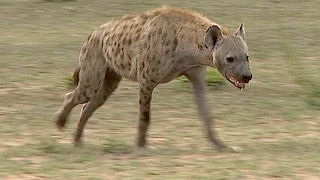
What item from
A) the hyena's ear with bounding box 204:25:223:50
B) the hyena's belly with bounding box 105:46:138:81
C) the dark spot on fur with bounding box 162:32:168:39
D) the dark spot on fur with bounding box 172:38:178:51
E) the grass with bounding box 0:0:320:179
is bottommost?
the grass with bounding box 0:0:320:179

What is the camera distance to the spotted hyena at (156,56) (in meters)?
6.85

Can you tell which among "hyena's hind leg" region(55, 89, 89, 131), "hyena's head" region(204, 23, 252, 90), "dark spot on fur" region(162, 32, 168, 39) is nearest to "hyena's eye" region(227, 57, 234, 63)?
"hyena's head" region(204, 23, 252, 90)

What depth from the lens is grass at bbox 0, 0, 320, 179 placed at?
20.9 feet

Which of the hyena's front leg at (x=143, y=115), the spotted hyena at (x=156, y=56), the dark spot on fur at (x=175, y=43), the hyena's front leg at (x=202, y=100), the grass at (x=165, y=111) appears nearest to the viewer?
the grass at (x=165, y=111)

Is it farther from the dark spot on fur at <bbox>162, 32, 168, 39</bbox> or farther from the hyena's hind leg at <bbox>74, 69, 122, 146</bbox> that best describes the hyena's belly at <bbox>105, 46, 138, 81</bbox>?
the dark spot on fur at <bbox>162, 32, 168, 39</bbox>

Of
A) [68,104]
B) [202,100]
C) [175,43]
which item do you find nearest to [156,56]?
[175,43]

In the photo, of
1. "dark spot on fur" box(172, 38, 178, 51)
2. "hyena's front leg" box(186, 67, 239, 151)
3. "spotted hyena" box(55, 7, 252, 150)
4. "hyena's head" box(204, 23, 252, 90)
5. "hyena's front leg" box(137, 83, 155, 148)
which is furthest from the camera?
"hyena's front leg" box(186, 67, 239, 151)

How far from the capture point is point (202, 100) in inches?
296

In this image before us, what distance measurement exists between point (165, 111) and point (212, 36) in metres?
2.71

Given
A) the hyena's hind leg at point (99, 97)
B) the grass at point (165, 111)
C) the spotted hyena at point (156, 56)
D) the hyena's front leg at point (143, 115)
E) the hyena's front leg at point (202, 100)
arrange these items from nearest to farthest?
the grass at point (165, 111), the spotted hyena at point (156, 56), the hyena's front leg at point (143, 115), the hyena's front leg at point (202, 100), the hyena's hind leg at point (99, 97)

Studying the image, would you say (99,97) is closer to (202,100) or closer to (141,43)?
(141,43)

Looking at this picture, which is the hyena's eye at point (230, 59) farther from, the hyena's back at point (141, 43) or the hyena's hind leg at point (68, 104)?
the hyena's hind leg at point (68, 104)

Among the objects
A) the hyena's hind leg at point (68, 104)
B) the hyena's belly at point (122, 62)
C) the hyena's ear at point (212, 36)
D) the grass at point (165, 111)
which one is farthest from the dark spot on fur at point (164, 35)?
the hyena's hind leg at point (68, 104)

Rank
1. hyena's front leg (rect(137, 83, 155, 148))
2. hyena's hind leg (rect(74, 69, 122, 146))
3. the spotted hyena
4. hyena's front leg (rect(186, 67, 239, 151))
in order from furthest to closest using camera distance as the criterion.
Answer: hyena's hind leg (rect(74, 69, 122, 146)) < hyena's front leg (rect(186, 67, 239, 151)) < hyena's front leg (rect(137, 83, 155, 148)) < the spotted hyena
